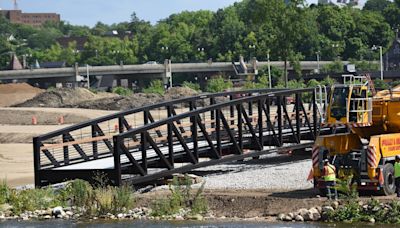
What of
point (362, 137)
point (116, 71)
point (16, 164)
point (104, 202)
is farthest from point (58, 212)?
point (116, 71)

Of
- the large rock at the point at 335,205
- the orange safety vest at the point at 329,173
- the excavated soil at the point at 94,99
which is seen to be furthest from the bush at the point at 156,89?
the large rock at the point at 335,205

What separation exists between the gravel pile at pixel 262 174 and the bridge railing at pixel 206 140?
2.14ft

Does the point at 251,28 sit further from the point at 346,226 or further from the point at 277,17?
the point at 346,226

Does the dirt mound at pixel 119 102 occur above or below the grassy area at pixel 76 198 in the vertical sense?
below

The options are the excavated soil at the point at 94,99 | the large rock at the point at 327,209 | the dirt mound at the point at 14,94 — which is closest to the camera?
the large rock at the point at 327,209

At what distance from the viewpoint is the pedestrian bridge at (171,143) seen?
113 feet

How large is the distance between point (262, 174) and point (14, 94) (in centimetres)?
8797

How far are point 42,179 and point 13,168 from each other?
1320cm

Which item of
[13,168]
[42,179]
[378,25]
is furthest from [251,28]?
[42,179]

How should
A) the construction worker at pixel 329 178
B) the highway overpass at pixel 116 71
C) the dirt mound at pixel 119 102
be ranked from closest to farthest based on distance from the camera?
the construction worker at pixel 329 178, the dirt mound at pixel 119 102, the highway overpass at pixel 116 71

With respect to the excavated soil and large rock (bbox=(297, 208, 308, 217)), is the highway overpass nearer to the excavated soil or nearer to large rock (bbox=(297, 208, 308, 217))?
the excavated soil

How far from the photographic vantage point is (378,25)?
167125 millimetres

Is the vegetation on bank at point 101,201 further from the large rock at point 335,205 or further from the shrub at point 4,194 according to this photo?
the large rock at point 335,205

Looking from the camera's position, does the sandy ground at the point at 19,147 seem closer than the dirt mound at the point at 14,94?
Yes
